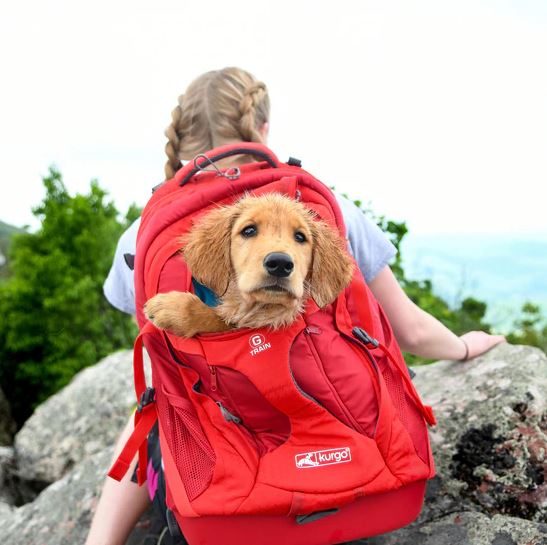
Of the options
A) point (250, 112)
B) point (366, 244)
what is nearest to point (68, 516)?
point (366, 244)

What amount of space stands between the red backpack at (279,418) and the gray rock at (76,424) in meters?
3.84

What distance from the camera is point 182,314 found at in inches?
70.2

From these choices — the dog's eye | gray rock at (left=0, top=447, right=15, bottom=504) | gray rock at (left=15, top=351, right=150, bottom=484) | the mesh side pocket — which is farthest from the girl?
gray rock at (left=0, top=447, right=15, bottom=504)

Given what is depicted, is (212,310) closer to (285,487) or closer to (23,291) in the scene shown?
(285,487)

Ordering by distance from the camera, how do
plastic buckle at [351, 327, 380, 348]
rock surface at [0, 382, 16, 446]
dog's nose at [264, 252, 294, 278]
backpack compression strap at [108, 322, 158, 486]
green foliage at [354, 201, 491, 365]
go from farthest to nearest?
1. rock surface at [0, 382, 16, 446]
2. green foliage at [354, 201, 491, 365]
3. backpack compression strap at [108, 322, 158, 486]
4. plastic buckle at [351, 327, 380, 348]
5. dog's nose at [264, 252, 294, 278]

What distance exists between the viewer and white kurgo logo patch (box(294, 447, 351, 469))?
5.96 feet

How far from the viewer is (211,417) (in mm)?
1877

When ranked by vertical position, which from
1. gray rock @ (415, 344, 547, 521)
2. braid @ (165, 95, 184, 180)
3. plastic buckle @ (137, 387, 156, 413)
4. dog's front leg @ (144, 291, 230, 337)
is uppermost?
braid @ (165, 95, 184, 180)

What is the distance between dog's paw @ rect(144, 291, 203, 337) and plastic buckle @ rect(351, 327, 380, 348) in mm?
551

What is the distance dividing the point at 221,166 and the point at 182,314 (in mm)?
841

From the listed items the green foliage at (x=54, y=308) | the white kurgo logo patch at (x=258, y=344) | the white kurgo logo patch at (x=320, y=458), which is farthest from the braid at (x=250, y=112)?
the green foliage at (x=54, y=308)

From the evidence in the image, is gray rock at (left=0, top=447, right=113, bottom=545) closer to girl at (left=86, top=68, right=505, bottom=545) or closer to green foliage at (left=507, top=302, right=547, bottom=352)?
girl at (left=86, top=68, right=505, bottom=545)

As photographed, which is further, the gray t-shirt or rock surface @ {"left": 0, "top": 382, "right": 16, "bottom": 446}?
rock surface @ {"left": 0, "top": 382, "right": 16, "bottom": 446}

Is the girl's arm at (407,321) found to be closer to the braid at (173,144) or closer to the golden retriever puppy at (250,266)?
the golden retriever puppy at (250,266)
